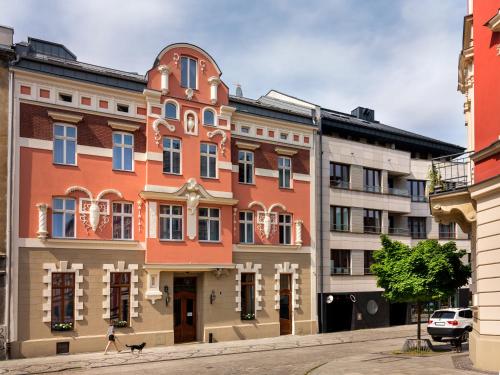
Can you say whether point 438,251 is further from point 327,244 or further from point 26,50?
point 26,50

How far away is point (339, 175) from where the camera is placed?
1526 inches

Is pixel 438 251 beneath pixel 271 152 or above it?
beneath

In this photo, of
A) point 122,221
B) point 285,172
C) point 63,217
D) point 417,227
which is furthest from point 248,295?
point 417,227

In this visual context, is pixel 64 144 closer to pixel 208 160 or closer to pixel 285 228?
pixel 208 160

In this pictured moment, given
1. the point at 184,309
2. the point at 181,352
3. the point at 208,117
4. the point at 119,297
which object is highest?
the point at 208,117

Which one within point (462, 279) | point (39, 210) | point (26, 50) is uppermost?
point (26, 50)

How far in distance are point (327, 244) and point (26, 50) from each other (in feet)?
68.3

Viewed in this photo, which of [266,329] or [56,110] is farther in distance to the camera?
Result: [266,329]

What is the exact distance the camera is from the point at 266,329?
3366 centimetres

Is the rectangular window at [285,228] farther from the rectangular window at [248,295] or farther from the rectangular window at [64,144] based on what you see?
the rectangular window at [64,144]

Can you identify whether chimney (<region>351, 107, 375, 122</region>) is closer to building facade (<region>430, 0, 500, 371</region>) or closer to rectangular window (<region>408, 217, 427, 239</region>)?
rectangular window (<region>408, 217, 427, 239</region>)

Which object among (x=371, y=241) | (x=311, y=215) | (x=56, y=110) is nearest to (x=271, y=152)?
(x=311, y=215)

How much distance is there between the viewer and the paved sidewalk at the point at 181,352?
947 inches

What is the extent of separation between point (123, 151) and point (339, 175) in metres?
15.2
